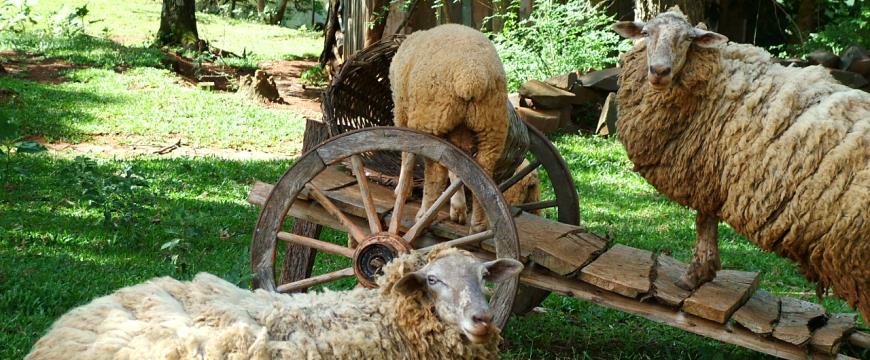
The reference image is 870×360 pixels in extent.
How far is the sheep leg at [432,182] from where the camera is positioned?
5254 millimetres

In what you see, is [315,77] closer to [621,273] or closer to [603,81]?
[603,81]

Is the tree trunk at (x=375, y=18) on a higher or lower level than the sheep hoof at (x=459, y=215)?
higher

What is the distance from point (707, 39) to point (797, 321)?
5.08 ft

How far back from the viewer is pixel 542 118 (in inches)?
471

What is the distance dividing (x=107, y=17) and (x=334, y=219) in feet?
56.3

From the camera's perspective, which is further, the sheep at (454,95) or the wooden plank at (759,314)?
the sheep at (454,95)

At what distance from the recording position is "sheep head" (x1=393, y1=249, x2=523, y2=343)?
353 cm

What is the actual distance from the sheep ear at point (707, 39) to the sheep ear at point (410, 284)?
7.17 feet

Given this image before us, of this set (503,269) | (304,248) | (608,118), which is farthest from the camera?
(608,118)

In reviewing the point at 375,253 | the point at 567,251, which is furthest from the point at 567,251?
the point at 375,253

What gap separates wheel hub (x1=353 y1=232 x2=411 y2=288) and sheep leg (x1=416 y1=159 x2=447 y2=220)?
375 millimetres

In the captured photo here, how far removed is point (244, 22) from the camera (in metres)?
24.9

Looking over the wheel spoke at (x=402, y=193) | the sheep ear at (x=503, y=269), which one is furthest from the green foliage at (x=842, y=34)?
the sheep ear at (x=503, y=269)

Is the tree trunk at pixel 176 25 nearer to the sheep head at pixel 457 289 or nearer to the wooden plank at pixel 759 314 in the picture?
the wooden plank at pixel 759 314
